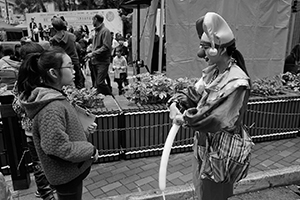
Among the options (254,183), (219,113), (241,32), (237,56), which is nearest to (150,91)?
(254,183)

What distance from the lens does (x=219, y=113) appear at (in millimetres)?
1602

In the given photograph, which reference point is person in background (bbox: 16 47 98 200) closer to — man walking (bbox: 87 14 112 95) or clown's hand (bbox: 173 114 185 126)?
clown's hand (bbox: 173 114 185 126)

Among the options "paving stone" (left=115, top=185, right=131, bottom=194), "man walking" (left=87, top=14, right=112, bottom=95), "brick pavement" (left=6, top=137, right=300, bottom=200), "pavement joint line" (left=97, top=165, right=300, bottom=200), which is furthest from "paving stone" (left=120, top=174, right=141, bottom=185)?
"man walking" (left=87, top=14, right=112, bottom=95)

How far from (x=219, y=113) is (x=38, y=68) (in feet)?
4.25

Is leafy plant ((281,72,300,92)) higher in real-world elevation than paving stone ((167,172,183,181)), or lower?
higher

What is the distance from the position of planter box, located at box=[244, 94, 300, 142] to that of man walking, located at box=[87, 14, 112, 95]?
3065mm

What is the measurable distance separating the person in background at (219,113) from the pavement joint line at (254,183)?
1115 mm

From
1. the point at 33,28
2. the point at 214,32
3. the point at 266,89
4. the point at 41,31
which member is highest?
the point at 33,28

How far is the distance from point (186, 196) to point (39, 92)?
6.70ft

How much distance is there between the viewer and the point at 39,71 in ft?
6.23

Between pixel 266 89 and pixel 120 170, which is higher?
pixel 266 89

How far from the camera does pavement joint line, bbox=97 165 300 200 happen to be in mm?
2928

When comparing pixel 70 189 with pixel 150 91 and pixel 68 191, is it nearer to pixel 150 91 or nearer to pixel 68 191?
pixel 68 191

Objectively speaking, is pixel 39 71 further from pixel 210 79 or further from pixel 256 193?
pixel 256 193
